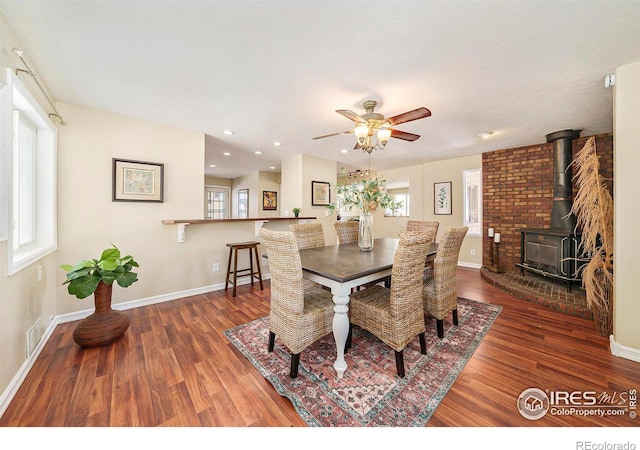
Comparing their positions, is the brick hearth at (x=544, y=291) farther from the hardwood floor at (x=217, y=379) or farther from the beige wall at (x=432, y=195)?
the beige wall at (x=432, y=195)

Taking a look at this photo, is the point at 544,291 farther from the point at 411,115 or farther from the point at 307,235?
the point at 307,235

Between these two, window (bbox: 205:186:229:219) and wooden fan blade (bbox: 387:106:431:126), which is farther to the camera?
window (bbox: 205:186:229:219)

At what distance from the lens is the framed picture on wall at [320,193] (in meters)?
4.68

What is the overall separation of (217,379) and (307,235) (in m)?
1.58

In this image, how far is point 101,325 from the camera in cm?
204

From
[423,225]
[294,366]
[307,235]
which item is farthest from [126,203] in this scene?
[423,225]

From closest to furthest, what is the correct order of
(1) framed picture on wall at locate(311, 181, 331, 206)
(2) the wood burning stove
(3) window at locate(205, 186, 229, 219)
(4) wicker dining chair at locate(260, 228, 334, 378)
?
(4) wicker dining chair at locate(260, 228, 334, 378), (2) the wood burning stove, (1) framed picture on wall at locate(311, 181, 331, 206), (3) window at locate(205, 186, 229, 219)

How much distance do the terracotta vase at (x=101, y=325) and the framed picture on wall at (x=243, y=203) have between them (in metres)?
5.03

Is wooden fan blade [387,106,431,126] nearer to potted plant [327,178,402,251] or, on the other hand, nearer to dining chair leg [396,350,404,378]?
potted plant [327,178,402,251]

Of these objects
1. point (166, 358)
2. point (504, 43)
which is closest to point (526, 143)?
point (504, 43)

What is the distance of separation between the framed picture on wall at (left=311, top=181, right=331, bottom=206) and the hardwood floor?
9.43 feet

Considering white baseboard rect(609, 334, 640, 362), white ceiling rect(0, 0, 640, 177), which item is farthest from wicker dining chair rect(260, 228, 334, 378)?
white baseboard rect(609, 334, 640, 362)

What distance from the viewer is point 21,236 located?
2027 mm

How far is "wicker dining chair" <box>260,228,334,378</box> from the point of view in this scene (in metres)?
1.59
